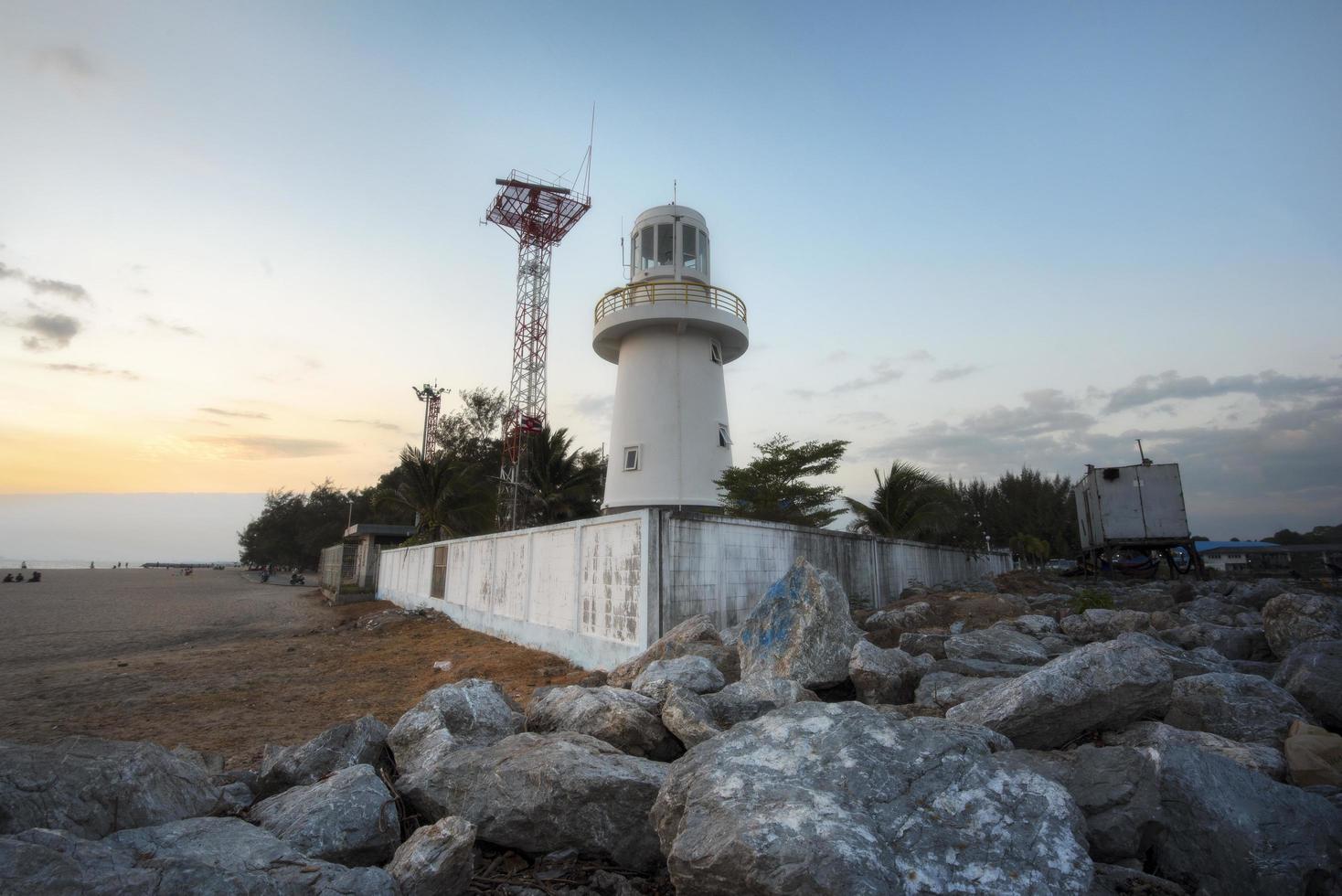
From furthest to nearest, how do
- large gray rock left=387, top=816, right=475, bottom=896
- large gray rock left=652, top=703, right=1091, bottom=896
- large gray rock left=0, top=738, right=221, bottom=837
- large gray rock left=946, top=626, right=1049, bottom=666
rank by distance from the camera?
large gray rock left=946, top=626, right=1049, bottom=666 → large gray rock left=0, top=738, right=221, bottom=837 → large gray rock left=387, top=816, right=475, bottom=896 → large gray rock left=652, top=703, right=1091, bottom=896

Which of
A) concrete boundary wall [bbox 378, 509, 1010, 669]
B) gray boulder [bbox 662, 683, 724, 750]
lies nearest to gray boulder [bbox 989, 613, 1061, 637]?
concrete boundary wall [bbox 378, 509, 1010, 669]

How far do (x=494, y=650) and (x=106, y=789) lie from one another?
29.6ft

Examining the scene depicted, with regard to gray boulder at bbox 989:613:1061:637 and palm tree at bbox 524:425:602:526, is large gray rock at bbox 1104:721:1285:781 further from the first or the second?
palm tree at bbox 524:425:602:526

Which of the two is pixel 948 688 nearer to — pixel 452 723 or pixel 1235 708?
pixel 1235 708

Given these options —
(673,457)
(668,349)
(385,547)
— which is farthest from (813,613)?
(385,547)

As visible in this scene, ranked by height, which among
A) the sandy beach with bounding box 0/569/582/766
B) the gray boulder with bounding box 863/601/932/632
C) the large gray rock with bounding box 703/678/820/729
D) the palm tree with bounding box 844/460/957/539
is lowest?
the sandy beach with bounding box 0/569/582/766

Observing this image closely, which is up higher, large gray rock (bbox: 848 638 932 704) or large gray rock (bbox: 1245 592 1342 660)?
large gray rock (bbox: 1245 592 1342 660)

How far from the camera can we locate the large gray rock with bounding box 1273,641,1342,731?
3709 millimetres

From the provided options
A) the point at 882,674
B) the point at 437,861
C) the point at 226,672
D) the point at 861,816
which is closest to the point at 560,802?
the point at 437,861

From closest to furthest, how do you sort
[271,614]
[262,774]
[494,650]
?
[262,774] → [494,650] → [271,614]

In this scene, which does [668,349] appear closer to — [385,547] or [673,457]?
[673,457]

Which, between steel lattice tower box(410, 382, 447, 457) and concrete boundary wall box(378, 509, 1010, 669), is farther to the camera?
steel lattice tower box(410, 382, 447, 457)

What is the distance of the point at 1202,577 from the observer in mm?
16422

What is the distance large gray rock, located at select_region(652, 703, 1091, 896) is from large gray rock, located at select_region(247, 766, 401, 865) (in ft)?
4.32
